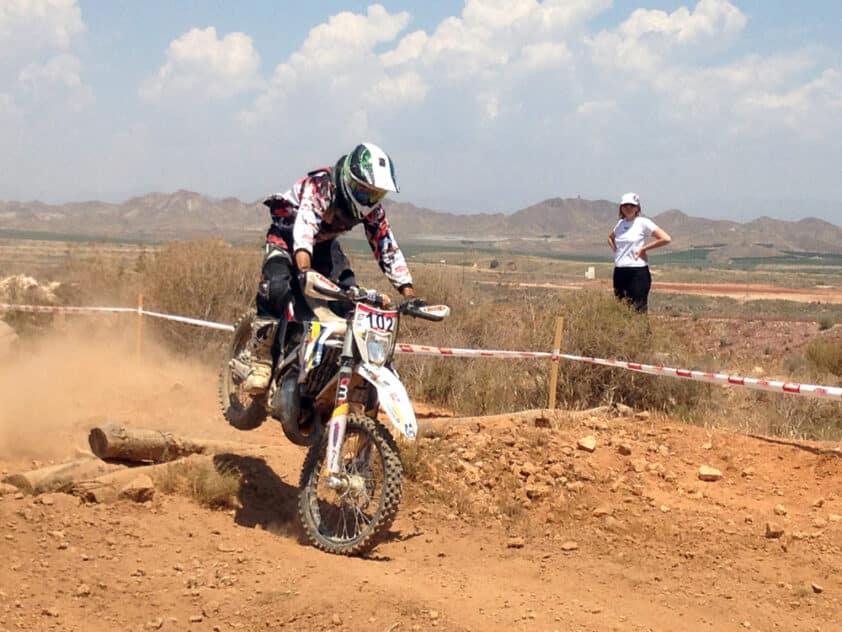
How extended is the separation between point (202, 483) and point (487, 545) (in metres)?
1.99

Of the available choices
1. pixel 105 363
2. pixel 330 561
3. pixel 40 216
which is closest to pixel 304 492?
pixel 330 561

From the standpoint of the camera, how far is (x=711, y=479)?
763 centimetres

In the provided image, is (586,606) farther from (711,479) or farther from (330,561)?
(711,479)

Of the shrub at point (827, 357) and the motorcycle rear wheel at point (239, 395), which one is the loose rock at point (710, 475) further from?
the shrub at point (827, 357)

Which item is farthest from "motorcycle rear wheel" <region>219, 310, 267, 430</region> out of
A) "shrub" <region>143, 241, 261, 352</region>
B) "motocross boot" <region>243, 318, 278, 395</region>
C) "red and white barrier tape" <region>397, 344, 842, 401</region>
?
"shrub" <region>143, 241, 261, 352</region>

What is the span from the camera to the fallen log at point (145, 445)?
6.88 meters

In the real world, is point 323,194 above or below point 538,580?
above

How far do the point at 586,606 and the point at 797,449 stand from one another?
3711 millimetres

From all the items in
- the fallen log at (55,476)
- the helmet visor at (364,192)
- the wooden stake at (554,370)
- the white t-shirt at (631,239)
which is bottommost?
the fallen log at (55,476)

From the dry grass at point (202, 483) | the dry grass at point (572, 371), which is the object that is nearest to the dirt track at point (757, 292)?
the dry grass at point (572, 371)

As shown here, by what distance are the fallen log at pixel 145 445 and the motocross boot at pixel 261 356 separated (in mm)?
950

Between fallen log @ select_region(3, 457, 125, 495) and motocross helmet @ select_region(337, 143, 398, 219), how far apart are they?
254 cm

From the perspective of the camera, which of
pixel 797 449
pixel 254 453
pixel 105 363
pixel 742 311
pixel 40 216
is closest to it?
pixel 254 453

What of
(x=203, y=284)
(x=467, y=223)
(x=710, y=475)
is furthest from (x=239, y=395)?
(x=467, y=223)
